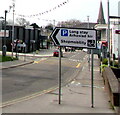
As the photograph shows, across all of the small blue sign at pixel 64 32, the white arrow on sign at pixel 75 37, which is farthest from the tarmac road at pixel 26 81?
the small blue sign at pixel 64 32

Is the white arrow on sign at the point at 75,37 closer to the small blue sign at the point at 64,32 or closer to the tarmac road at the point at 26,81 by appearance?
the small blue sign at the point at 64,32

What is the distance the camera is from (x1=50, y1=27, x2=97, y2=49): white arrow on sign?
8234 mm

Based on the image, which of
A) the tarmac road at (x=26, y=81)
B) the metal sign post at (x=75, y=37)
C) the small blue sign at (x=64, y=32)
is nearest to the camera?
the metal sign post at (x=75, y=37)

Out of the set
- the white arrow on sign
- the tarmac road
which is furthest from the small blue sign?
the tarmac road

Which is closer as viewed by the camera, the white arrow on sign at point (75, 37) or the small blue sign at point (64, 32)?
the white arrow on sign at point (75, 37)

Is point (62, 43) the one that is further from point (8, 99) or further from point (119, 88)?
point (8, 99)

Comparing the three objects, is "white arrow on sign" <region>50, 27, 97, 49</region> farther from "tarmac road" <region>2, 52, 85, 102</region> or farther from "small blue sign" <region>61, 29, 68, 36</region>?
"tarmac road" <region>2, 52, 85, 102</region>

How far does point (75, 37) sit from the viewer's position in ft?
27.5

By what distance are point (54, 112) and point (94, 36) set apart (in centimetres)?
290

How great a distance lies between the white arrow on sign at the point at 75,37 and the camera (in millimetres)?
8234

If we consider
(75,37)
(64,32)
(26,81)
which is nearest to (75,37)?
(75,37)

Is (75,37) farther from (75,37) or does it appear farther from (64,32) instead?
(64,32)

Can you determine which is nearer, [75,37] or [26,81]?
[75,37]

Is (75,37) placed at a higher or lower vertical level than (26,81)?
higher
